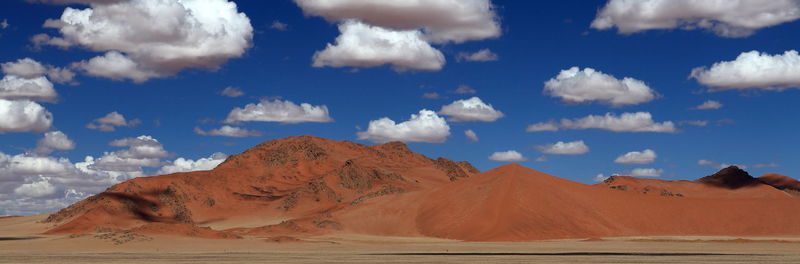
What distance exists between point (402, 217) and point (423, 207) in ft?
13.0

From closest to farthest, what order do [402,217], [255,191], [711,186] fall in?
[402,217], [255,191], [711,186]

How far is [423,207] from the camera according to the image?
12912 cm

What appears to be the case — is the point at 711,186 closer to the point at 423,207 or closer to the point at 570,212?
the point at 570,212

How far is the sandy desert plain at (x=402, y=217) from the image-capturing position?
81438 mm

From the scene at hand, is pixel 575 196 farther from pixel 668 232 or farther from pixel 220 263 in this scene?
pixel 220 263

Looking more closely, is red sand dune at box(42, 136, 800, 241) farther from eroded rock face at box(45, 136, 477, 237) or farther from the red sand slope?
eroded rock face at box(45, 136, 477, 237)

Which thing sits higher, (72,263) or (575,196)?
(575,196)

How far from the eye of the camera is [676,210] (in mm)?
128625

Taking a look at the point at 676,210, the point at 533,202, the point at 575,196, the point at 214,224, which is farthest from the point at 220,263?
the point at 214,224

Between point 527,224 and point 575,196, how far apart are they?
1965cm

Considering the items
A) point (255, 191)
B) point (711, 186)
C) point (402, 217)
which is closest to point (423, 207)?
point (402, 217)

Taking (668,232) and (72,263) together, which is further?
(668,232)

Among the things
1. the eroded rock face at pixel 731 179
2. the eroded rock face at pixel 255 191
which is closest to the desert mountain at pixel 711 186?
the eroded rock face at pixel 731 179

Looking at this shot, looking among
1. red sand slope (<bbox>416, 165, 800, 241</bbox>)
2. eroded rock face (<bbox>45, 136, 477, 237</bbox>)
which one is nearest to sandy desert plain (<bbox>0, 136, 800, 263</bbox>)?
red sand slope (<bbox>416, 165, 800, 241</bbox>)
